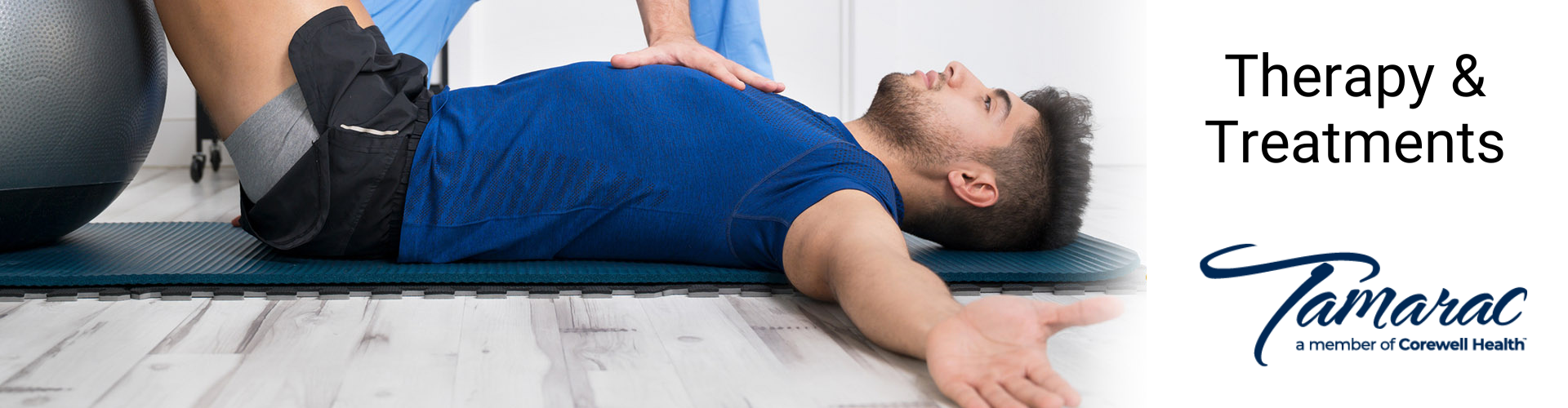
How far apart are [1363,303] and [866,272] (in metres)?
0.57

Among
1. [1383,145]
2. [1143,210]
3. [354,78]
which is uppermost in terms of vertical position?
[354,78]

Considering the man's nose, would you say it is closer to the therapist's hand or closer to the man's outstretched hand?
the therapist's hand

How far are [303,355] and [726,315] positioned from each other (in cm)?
46

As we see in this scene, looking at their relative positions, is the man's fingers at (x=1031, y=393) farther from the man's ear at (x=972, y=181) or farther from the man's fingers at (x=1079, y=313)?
Result: the man's ear at (x=972, y=181)

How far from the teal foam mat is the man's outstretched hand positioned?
0.57 metres

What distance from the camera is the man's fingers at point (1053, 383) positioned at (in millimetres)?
869

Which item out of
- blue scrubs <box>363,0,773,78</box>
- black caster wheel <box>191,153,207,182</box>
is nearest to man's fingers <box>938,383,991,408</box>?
blue scrubs <box>363,0,773,78</box>

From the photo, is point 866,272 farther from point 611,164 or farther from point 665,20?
point 665,20

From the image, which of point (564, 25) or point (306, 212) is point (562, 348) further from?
point (564, 25)

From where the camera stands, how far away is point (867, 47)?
4.49m

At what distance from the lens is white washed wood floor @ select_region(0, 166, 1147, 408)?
3.03 ft

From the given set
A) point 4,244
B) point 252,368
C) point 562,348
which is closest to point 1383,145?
point 562,348

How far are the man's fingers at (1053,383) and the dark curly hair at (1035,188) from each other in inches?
28.3

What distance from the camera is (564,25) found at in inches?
170
